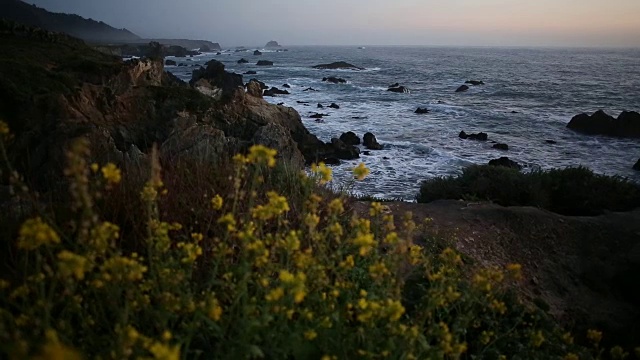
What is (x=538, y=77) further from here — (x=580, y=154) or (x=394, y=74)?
(x=580, y=154)

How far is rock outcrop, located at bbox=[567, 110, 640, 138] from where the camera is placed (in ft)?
92.3

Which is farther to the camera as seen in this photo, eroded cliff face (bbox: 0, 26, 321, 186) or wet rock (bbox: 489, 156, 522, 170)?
wet rock (bbox: 489, 156, 522, 170)

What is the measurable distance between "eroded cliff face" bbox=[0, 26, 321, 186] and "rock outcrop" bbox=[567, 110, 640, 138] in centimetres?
1944

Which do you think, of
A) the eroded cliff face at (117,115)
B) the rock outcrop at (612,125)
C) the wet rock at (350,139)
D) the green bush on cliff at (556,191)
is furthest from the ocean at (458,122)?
the green bush on cliff at (556,191)

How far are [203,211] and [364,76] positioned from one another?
214ft

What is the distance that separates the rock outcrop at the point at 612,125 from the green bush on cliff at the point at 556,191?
2023cm

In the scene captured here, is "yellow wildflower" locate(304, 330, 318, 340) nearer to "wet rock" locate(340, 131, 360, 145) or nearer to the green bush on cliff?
the green bush on cliff

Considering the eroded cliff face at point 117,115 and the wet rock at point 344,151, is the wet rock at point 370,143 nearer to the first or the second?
the wet rock at point 344,151

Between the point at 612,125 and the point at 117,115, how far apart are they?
29.6 meters

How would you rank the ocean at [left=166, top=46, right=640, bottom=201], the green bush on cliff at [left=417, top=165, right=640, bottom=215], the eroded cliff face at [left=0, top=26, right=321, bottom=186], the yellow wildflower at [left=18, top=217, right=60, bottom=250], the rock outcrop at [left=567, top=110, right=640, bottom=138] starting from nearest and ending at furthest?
the yellow wildflower at [left=18, top=217, right=60, bottom=250]
the eroded cliff face at [left=0, top=26, right=321, bottom=186]
the green bush on cliff at [left=417, top=165, right=640, bottom=215]
the ocean at [left=166, top=46, right=640, bottom=201]
the rock outcrop at [left=567, top=110, right=640, bottom=138]

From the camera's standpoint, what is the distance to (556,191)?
11.3 metres

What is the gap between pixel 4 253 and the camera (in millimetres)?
3561

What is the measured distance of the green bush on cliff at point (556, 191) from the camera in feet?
35.6

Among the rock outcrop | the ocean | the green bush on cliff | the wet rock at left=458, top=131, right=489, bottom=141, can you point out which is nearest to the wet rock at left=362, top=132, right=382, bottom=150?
the ocean
